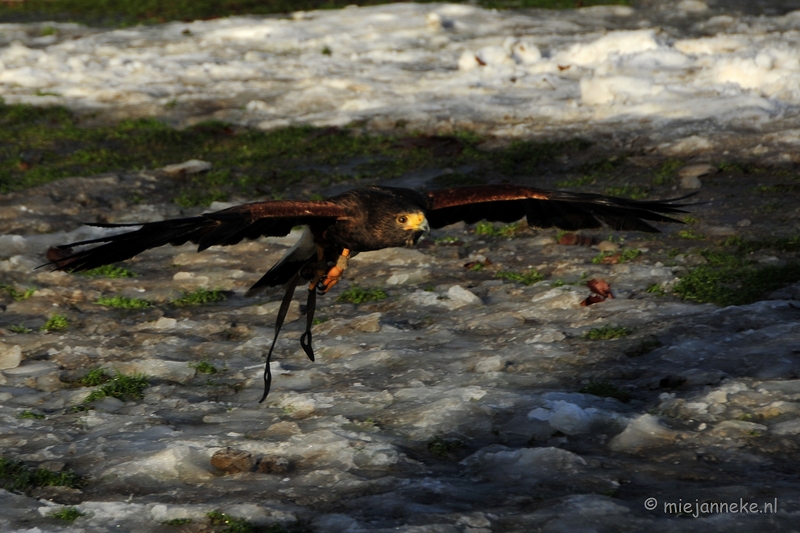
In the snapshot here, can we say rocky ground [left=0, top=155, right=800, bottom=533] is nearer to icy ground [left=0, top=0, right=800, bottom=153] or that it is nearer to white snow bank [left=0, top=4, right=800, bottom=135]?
icy ground [left=0, top=0, right=800, bottom=153]

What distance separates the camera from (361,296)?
729 centimetres

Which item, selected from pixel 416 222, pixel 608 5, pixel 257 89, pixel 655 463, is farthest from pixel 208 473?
pixel 608 5

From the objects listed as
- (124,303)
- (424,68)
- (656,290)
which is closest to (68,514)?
(124,303)

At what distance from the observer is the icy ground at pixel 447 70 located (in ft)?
35.2

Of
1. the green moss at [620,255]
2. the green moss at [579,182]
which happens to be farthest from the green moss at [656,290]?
the green moss at [579,182]

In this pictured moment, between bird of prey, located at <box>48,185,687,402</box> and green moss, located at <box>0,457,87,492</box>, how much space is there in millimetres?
1030

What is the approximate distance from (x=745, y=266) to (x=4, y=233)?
6.23 metres

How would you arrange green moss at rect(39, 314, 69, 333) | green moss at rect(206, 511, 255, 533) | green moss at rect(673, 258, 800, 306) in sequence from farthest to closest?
1. green moss at rect(39, 314, 69, 333)
2. green moss at rect(673, 258, 800, 306)
3. green moss at rect(206, 511, 255, 533)

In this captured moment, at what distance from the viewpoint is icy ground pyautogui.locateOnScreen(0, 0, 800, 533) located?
14.3 ft

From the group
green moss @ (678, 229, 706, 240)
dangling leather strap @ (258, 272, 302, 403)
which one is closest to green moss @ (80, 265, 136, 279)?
dangling leather strap @ (258, 272, 302, 403)

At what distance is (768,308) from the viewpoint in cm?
623

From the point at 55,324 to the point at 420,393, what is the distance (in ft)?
9.33

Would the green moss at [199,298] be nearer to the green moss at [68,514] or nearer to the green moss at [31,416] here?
the green moss at [31,416]

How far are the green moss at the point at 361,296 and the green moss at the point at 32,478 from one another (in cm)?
293
